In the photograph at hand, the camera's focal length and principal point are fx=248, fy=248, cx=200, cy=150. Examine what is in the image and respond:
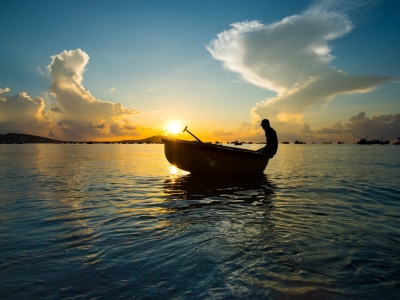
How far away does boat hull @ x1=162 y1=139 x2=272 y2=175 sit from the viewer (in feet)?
45.0

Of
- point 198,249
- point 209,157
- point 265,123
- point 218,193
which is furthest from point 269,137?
point 198,249

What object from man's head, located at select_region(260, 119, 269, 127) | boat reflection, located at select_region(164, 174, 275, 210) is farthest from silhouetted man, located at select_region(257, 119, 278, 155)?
boat reflection, located at select_region(164, 174, 275, 210)

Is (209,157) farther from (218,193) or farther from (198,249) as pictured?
(198,249)

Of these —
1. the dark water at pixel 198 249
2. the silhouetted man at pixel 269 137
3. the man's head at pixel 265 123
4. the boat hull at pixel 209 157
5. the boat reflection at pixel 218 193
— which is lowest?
the boat reflection at pixel 218 193

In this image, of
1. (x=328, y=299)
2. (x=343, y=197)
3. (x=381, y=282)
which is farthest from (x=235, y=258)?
(x=343, y=197)

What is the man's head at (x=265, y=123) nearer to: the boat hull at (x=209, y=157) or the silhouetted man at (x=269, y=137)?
the silhouetted man at (x=269, y=137)

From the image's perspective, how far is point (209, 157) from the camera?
549 inches

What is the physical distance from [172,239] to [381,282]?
3.58 metres

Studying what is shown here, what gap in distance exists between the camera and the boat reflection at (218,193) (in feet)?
30.4

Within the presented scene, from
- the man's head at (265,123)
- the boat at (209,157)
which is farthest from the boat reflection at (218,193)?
the man's head at (265,123)

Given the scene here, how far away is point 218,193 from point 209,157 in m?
3.28

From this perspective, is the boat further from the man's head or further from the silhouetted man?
the man's head

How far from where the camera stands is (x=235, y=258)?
4211 mm

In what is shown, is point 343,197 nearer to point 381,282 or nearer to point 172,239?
point 381,282
